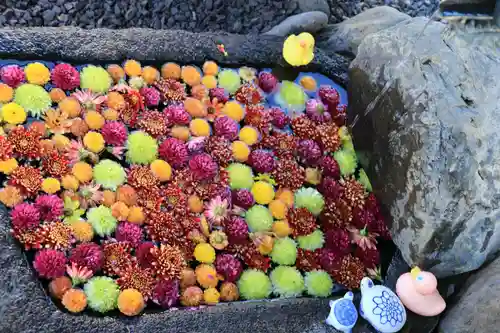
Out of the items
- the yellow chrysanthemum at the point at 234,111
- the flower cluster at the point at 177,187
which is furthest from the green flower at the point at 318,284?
the yellow chrysanthemum at the point at 234,111

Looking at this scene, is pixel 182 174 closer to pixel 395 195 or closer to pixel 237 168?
pixel 237 168

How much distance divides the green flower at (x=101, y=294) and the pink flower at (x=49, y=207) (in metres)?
0.29

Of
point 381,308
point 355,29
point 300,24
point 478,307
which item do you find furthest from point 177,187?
point 355,29

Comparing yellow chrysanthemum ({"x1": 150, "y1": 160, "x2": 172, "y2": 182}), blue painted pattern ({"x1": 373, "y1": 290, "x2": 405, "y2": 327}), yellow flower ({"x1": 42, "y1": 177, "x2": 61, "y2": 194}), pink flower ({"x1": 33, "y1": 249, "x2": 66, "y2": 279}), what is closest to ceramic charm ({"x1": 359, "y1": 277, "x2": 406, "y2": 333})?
blue painted pattern ({"x1": 373, "y1": 290, "x2": 405, "y2": 327})

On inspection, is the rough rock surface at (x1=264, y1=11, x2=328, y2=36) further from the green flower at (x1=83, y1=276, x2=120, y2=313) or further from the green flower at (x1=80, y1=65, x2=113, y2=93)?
the green flower at (x1=83, y1=276, x2=120, y2=313)

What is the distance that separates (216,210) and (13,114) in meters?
0.90

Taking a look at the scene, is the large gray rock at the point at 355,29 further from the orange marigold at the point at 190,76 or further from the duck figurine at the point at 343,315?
the duck figurine at the point at 343,315

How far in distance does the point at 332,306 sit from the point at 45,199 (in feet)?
3.73

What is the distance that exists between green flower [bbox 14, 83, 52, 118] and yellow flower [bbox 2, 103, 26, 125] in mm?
37

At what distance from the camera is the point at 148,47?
9.32ft

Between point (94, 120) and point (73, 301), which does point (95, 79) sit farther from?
point (73, 301)

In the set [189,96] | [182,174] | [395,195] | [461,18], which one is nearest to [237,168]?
[182,174]

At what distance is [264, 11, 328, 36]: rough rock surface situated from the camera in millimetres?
3371

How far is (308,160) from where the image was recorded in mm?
2764
